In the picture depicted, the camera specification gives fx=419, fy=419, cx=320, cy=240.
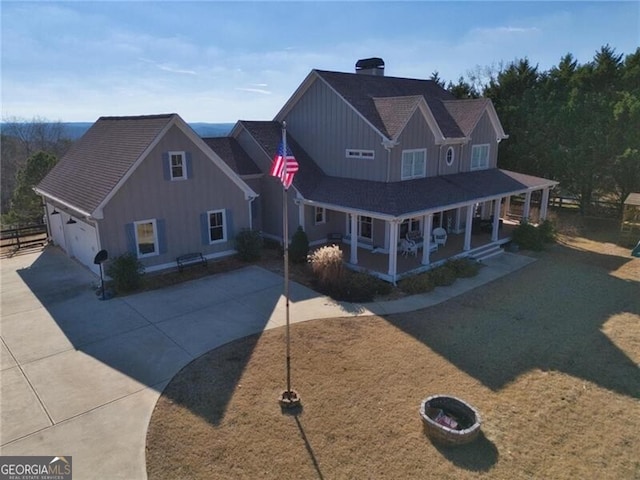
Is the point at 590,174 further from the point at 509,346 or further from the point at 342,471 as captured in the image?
the point at 342,471

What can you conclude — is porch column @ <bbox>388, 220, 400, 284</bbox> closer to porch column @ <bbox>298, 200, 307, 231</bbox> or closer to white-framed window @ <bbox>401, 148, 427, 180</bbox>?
white-framed window @ <bbox>401, 148, 427, 180</bbox>

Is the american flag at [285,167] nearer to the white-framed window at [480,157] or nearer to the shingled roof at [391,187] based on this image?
the shingled roof at [391,187]

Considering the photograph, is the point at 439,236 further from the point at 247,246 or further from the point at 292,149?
the point at 247,246

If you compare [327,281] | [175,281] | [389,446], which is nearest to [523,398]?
[389,446]

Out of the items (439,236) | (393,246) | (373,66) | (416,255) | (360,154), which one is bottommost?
(416,255)

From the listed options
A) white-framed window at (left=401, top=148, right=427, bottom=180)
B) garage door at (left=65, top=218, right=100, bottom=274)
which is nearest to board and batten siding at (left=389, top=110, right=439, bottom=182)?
white-framed window at (left=401, top=148, right=427, bottom=180)

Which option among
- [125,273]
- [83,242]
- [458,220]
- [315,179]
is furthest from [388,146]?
[83,242]
